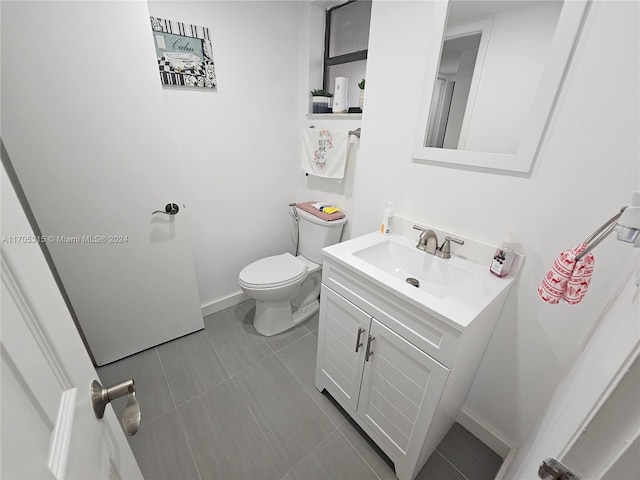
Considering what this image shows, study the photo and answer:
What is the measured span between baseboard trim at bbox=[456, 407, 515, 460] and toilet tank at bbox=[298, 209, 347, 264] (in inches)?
46.8

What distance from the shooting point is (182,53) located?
4.78ft

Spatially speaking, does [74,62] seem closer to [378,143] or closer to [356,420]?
[378,143]

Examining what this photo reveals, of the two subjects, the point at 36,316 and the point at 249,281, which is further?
the point at 249,281

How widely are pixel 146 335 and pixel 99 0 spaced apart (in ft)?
5.53

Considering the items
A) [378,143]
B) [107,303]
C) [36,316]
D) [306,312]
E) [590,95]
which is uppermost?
[590,95]

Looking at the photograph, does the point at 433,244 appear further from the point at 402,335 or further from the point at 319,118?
the point at 319,118

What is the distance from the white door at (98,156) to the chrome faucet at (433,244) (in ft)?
4.31

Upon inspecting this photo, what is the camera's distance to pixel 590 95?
32.1 inches

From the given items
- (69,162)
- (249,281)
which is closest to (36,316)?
(69,162)

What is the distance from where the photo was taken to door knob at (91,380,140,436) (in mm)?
493

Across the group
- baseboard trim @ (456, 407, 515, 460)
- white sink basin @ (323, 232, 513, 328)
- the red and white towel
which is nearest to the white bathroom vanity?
white sink basin @ (323, 232, 513, 328)

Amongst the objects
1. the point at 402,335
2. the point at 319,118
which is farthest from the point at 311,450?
the point at 319,118

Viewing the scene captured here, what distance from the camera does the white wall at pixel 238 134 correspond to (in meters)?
1.56

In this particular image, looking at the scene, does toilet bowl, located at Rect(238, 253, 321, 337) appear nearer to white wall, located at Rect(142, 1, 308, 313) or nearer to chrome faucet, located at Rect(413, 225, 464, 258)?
white wall, located at Rect(142, 1, 308, 313)
